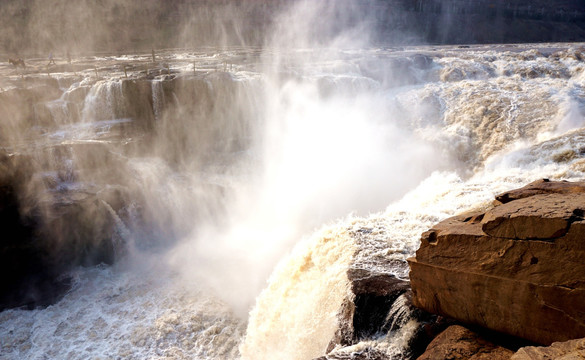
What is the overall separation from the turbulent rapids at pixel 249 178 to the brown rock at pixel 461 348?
59 cm

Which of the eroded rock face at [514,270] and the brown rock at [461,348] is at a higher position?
the eroded rock face at [514,270]

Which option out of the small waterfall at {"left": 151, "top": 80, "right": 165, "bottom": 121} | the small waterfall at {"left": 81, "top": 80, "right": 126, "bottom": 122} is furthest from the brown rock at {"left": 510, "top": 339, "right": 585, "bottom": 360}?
the small waterfall at {"left": 81, "top": 80, "right": 126, "bottom": 122}

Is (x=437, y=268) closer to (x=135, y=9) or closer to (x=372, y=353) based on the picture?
(x=372, y=353)

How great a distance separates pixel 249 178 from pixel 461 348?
10626mm

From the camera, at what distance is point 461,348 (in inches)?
158

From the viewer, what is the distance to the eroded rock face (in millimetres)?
3500

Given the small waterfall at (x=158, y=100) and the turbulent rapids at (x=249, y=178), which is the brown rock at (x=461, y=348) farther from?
the small waterfall at (x=158, y=100)

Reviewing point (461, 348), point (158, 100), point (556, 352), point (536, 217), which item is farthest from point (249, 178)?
point (556, 352)

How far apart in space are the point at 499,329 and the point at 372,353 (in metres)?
1.52

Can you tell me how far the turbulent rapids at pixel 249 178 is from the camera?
7527 millimetres

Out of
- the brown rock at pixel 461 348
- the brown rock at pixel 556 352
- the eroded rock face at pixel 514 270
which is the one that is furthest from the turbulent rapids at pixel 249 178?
the brown rock at pixel 556 352

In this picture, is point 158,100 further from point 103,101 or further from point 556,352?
point 556,352

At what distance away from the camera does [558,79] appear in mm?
15242

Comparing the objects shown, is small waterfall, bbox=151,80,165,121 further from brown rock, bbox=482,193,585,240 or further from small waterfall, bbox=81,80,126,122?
brown rock, bbox=482,193,585,240
